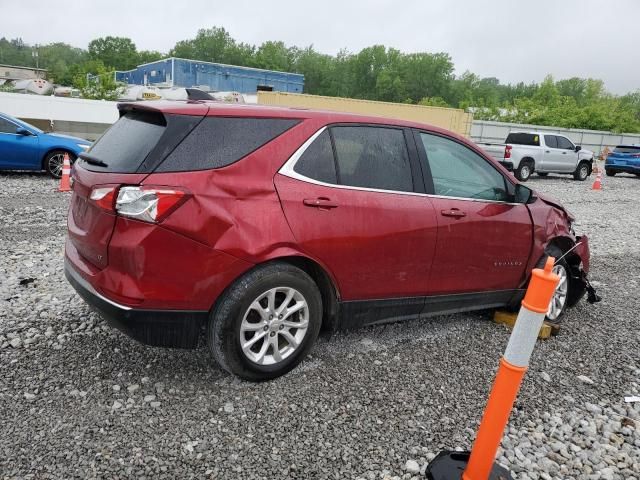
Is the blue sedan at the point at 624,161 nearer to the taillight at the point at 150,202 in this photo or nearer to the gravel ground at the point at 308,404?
the gravel ground at the point at 308,404

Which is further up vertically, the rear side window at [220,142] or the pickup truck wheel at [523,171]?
the rear side window at [220,142]

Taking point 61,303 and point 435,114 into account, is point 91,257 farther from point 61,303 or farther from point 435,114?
point 435,114

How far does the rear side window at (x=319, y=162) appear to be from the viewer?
3278 millimetres

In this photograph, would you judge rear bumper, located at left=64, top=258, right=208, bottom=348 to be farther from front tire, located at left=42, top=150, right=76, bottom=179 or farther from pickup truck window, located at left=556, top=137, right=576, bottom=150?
pickup truck window, located at left=556, top=137, right=576, bottom=150

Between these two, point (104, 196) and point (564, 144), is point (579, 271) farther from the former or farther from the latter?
point (564, 144)

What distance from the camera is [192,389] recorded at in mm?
3230

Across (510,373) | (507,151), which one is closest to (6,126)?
(510,373)

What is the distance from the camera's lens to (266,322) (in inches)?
126

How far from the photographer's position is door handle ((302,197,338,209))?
321cm

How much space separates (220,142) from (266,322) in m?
1.11

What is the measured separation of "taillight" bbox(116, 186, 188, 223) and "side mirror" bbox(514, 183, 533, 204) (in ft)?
9.22

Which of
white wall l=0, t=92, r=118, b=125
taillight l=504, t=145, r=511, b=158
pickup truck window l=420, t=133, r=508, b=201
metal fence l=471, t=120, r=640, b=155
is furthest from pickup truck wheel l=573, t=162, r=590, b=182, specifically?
pickup truck window l=420, t=133, r=508, b=201

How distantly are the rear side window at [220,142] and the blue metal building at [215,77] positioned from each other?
62.7 m

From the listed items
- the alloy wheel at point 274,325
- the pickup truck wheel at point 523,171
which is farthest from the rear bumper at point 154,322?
the pickup truck wheel at point 523,171
